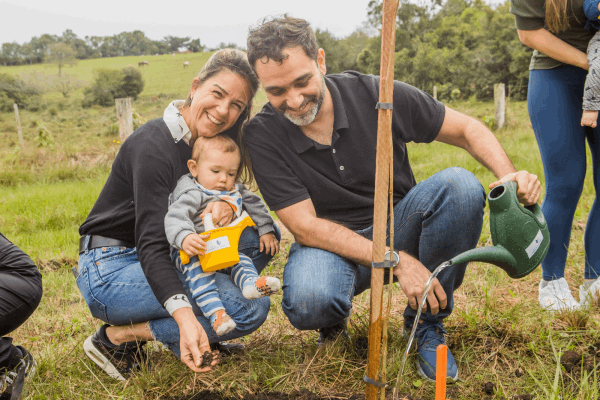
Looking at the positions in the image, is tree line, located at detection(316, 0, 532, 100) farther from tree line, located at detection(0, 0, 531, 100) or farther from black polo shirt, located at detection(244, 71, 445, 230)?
black polo shirt, located at detection(244, 71, 445, 230)

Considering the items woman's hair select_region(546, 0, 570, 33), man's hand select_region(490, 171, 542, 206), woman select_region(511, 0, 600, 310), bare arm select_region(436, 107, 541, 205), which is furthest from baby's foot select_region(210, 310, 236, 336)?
woman's hair select_region(546, 0, 570, 33)

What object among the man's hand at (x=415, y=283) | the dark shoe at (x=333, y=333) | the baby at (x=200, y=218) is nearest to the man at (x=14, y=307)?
the baby at (x=200, y=218)

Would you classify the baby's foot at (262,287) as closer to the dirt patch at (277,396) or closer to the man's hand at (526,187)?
the dirt patch at (277,396)

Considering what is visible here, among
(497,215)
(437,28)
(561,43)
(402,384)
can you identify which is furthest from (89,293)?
(437,28)

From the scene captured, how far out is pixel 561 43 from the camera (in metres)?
2.16

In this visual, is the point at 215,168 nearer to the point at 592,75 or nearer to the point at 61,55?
the point at 592,75

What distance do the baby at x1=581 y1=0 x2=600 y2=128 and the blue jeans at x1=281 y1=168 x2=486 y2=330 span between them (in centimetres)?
77

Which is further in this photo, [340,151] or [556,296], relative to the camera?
[556,296]

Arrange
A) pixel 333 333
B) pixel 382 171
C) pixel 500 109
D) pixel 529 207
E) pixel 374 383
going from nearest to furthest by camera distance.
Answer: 1. pixel 382 171
2. pixel 374 383
3. pixel 529 207
4. pixel 333 333
5. pixel 500 109

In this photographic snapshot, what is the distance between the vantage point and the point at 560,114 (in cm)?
222

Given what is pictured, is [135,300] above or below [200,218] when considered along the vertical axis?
below

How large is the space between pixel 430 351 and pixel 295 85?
1.26m

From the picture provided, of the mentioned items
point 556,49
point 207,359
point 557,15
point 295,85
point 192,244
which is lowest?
point 207,359

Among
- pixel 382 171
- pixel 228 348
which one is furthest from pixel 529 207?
pixel 228 348
